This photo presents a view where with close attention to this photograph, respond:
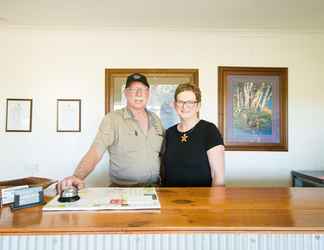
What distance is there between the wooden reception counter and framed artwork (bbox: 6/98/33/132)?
7.06 ft

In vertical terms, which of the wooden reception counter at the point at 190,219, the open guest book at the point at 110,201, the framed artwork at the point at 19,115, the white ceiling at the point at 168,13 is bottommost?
the wooden reception counter at the point at 190,219

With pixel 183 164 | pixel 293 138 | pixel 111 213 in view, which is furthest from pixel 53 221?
pixel 293 138

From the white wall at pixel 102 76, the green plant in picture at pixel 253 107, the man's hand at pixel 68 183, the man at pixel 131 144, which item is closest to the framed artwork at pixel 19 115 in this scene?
the white wall at pixel 102 76

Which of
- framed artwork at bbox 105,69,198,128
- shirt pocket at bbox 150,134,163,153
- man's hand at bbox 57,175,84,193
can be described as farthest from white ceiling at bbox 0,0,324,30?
man's hand at bbox 57,175,84,193

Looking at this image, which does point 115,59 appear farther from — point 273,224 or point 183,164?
point 273,224

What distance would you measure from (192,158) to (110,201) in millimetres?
619

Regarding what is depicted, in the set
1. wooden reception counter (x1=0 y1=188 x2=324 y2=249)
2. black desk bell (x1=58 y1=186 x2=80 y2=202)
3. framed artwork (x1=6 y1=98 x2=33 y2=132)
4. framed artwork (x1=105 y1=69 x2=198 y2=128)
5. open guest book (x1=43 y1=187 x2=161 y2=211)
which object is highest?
framed artwork (x1=105 y1=69 x2=198 y2=128)

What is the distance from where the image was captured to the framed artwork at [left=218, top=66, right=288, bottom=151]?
2869 mm

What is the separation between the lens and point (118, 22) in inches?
104

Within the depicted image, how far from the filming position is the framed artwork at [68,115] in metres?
2.83

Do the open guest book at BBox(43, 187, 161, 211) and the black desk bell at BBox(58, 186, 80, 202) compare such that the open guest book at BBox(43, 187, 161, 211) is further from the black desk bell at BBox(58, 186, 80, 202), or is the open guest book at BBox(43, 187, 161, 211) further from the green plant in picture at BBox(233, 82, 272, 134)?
the green plant in picture at BBox(233, 82, 272, 134)

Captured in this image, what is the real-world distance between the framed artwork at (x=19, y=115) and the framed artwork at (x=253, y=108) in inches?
86.9

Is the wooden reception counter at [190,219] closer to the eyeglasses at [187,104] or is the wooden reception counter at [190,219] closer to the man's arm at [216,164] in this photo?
the man's arm at [216,164]

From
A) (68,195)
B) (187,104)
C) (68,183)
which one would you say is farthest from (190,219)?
(187,104)
